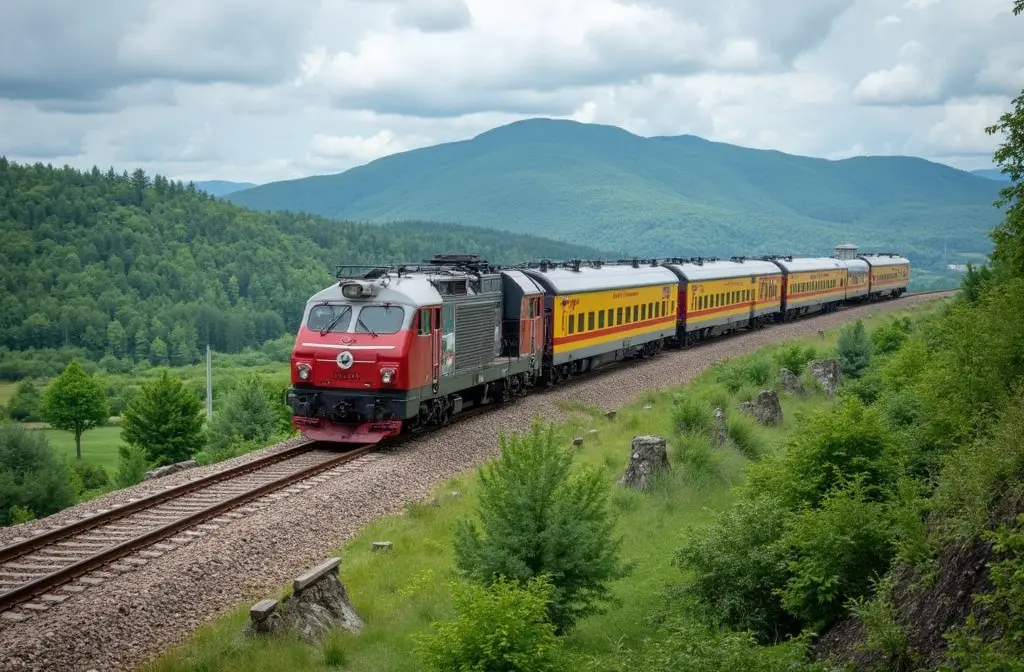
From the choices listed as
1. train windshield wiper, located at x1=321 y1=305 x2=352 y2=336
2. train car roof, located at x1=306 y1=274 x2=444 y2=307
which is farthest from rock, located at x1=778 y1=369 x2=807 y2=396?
train windshield wiper, located at x1=321 y1=305 x2=352 y2=336

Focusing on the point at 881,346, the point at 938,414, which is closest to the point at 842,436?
the point at 938,414

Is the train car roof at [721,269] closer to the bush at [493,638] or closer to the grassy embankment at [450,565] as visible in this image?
the grassy embankment at [450,565]

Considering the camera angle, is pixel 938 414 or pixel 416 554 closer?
pixel 938 414

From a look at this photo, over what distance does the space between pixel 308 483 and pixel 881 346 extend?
97.3 feet

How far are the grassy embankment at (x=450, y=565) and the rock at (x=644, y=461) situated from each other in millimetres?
394

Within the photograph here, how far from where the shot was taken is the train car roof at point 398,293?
76.1 feet

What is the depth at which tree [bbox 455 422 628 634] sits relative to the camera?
12.1 metres

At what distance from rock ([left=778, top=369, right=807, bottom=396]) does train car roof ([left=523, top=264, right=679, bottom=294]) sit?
7.06 m

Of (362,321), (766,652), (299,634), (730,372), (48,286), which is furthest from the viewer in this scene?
(48,286)

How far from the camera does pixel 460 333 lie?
26.0 metres

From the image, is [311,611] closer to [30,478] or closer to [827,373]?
[827,373]

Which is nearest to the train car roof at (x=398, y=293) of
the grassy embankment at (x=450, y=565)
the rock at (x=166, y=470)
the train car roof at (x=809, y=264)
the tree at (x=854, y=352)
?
the grassy embankment at (x=450, y=565)

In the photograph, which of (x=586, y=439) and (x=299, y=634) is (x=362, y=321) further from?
(x=299, y=634)

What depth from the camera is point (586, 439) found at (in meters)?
25.5
